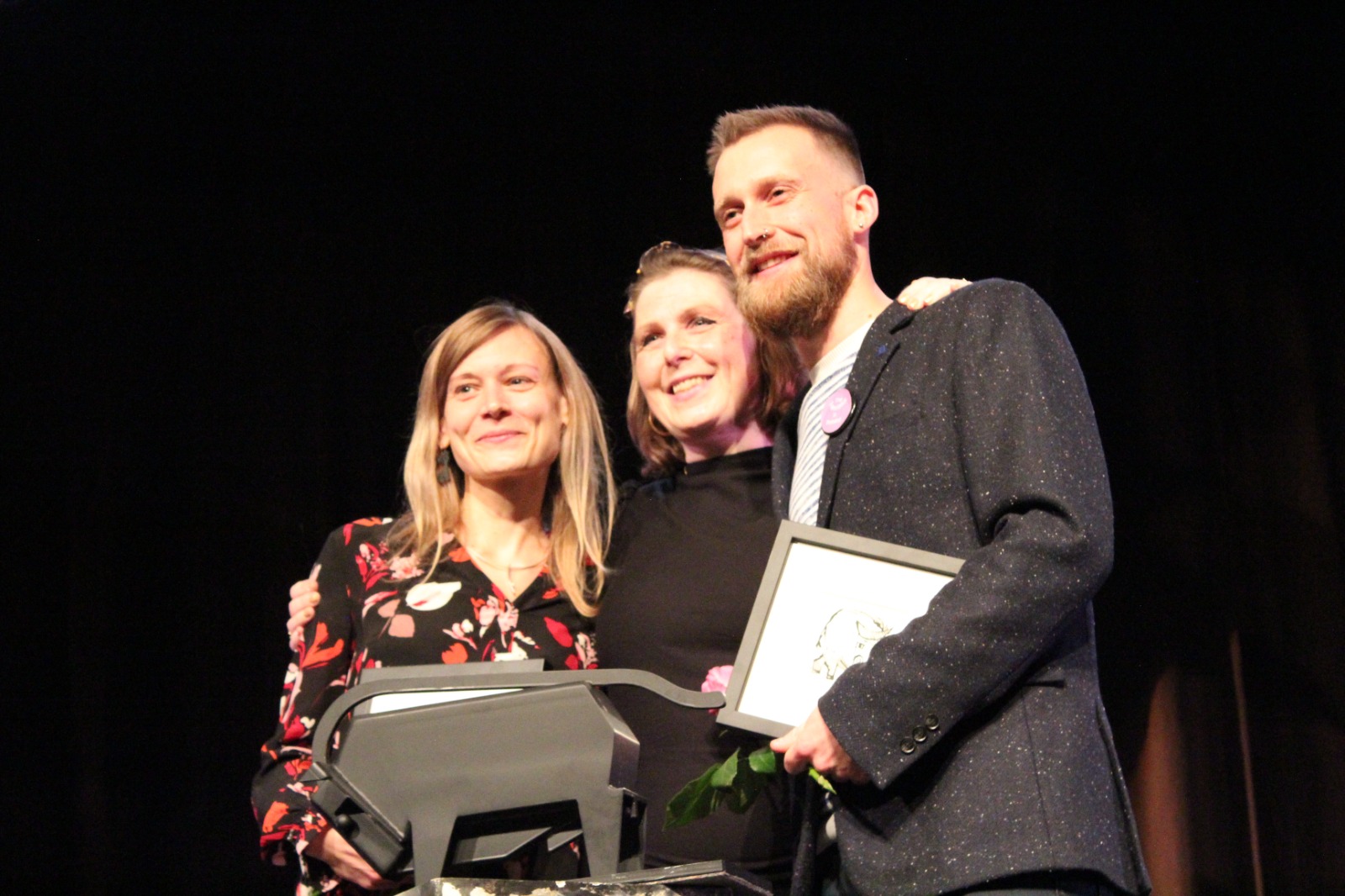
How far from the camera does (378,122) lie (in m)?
3.77

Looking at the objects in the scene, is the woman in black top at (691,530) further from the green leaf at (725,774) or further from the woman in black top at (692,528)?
the green leaf at (725,774)

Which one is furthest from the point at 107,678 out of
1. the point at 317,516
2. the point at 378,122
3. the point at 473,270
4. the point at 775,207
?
the point at 775,207

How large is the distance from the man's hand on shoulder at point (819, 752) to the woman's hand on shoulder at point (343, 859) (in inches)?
32.7

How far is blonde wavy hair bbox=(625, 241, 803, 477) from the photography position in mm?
2418

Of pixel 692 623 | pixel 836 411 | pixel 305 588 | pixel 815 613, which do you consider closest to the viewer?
pixel 815 613

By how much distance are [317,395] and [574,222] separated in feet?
3.28

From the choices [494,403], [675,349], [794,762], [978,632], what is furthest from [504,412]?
[978,632]

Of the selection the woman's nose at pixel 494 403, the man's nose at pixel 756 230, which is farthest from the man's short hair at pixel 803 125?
the woman's nose at pixel 494 403

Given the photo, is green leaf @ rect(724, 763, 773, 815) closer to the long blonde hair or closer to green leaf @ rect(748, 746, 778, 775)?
green leaf @ rect(748, 746, 778, 775)

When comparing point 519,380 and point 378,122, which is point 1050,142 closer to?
point 519,380

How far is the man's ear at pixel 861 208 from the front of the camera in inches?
78.3

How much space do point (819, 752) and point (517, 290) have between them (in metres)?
2.68

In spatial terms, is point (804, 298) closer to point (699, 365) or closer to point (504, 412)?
point (699, 365)

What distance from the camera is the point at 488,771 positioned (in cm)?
122
